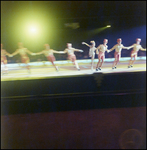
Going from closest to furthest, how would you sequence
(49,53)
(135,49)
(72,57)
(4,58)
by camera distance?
(4,58), (49,53), (72,57), (135,49)

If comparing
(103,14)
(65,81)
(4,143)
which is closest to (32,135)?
(4,143)

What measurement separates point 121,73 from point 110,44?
1187mm

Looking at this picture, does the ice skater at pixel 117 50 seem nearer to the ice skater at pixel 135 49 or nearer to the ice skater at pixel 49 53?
the ice skater at pixel 135 49

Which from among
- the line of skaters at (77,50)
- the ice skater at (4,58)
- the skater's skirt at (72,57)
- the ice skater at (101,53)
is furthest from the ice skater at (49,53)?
the ice skater at (101,53)

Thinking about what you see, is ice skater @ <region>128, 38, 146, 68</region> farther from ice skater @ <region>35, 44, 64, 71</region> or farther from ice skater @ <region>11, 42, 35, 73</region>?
ice skater @ <region>11, 42, 35, 73</region>

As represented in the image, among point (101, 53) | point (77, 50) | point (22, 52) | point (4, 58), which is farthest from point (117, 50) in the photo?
point (4, 58)

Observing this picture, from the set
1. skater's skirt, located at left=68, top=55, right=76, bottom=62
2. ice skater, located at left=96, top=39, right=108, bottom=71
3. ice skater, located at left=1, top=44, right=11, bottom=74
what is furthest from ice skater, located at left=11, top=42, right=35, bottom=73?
ice skater, located at left=96, top=39, right=108, bottom=71

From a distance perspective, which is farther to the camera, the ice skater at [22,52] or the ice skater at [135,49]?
the ice skater at [135,49]

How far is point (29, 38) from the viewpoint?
3.40 m

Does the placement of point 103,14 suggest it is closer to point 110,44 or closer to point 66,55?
point 110,44

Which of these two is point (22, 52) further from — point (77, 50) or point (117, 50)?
point (117, 50)

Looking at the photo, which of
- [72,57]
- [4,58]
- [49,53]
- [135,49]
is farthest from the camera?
[135,49]

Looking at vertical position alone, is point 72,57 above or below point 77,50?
below

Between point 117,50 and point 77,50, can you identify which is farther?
point 117,50
